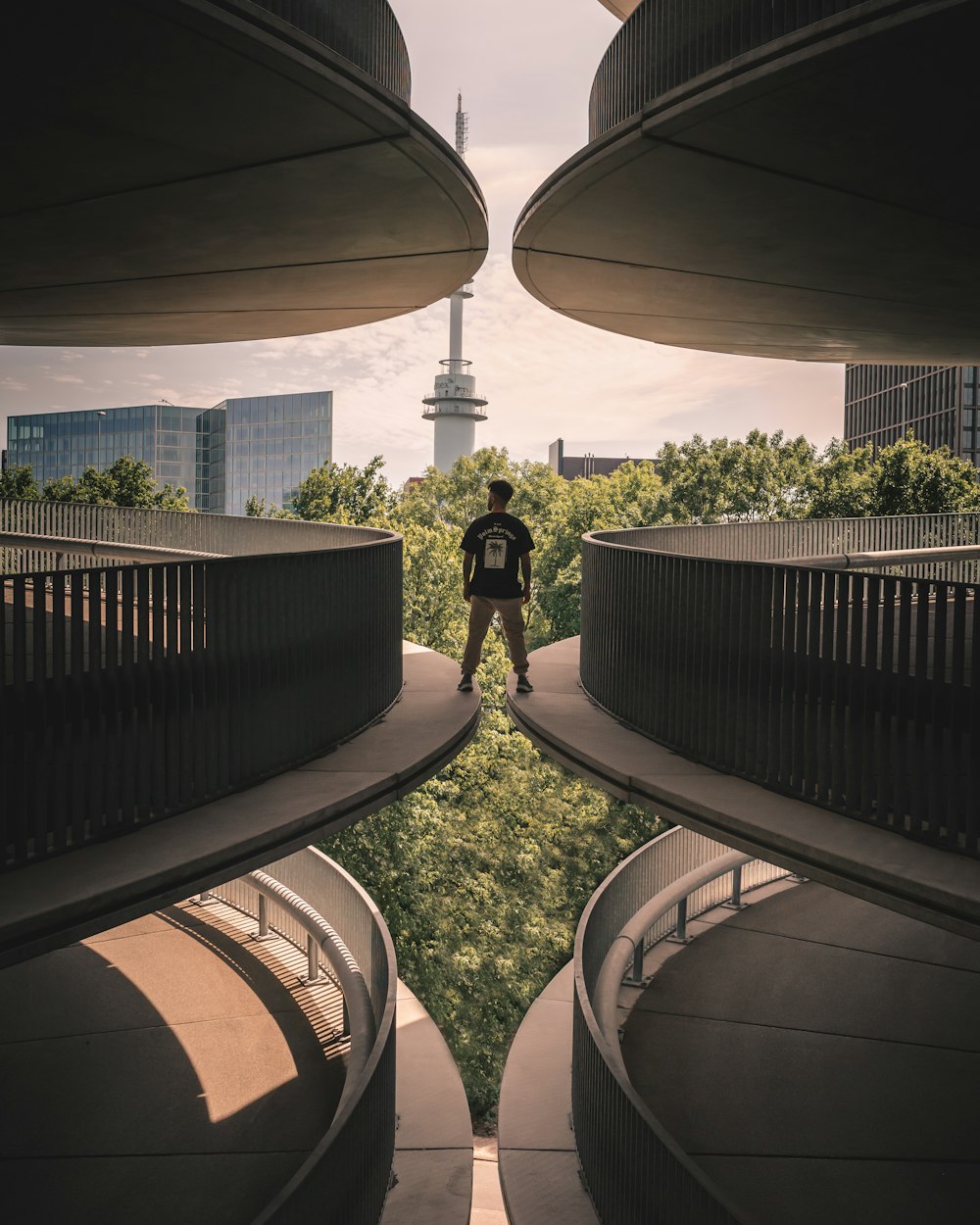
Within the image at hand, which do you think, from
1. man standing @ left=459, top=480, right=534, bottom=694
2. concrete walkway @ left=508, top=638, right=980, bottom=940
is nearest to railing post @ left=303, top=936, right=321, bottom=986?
concrete walkway @ left=508, top=638, right=980, bottom=940

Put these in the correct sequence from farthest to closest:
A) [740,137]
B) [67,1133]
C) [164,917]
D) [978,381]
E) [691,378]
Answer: [691,378], [978,381], [164,917], [67,1133], [740,137]

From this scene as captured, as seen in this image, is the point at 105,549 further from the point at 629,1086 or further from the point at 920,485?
the point at 920,485

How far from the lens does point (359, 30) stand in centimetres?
602

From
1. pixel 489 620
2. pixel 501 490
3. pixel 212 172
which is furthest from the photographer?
pixel 489 620

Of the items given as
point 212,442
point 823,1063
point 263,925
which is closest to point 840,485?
point 263,925

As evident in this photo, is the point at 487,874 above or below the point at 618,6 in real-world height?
below

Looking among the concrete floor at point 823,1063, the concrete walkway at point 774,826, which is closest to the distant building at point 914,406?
the concrete floor at point 823,1063

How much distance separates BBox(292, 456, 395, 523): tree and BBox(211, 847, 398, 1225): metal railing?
136 ft

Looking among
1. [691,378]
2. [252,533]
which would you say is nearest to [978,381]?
[691,378]

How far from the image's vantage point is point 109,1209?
689cm

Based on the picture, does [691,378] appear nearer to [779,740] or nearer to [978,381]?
[978,381]

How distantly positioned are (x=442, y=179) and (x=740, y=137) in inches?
90.0

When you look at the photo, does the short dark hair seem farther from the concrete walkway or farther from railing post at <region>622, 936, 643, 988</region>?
railing post at <region>622, 936, 643, 988</region>

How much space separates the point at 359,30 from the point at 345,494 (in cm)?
4833
